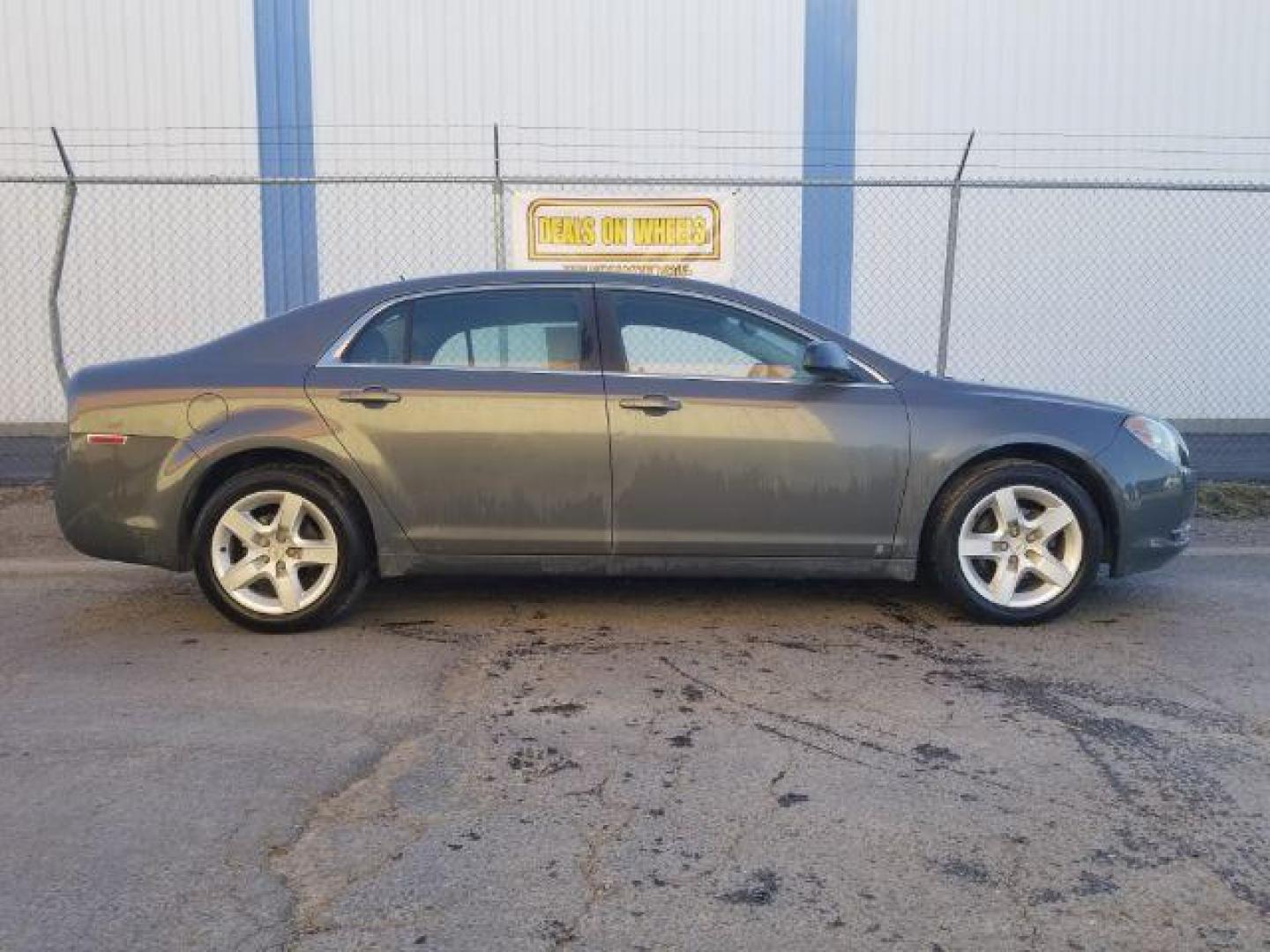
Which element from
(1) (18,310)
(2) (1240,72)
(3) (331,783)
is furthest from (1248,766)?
(1) (18,310)

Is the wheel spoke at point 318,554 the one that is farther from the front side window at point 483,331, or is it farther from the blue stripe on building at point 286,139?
the blue stripe on building at point 286,139

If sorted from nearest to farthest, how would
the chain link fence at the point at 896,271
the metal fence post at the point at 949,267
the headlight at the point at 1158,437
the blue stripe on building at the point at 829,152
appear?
1. the headlight at the point at 1158,437
2. the metal fence post at the point at 949,267
3. the chain link fence at the point at 896,271
4. the blue stripe on building at the point at 829,152

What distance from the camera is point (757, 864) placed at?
2.74 metres

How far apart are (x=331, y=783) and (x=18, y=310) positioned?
10548mm

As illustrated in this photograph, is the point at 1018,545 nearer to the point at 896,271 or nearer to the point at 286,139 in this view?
the point at 896,271

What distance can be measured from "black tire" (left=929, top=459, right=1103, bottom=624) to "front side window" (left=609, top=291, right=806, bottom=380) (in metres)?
0.85

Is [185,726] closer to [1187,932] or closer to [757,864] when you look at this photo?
[757,864]

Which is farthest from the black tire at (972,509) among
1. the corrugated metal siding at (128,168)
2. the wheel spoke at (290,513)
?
the corrugated metal siding at (128,168)

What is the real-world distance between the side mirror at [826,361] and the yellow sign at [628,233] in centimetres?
354

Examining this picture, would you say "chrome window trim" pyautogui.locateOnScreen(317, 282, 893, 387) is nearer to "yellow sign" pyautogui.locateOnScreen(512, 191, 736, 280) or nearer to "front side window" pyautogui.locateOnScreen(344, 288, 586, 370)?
"front side window" pyautogui.locateOnScreen(344, 288, 586, 370)

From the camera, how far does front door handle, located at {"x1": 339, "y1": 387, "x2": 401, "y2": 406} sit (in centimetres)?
462

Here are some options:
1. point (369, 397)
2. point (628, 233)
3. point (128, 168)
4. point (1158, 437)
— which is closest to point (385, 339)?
point (369, 397)

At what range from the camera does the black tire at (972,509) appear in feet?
15.5

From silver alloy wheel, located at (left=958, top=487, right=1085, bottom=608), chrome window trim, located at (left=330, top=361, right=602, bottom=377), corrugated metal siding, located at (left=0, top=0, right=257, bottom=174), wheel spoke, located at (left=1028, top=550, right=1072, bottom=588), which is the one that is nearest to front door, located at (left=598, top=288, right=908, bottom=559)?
chrome window trim, located at (left=330, top=361, right=602, bottom=377)
